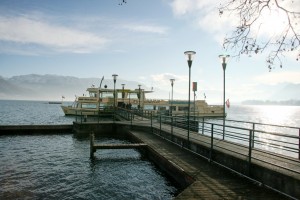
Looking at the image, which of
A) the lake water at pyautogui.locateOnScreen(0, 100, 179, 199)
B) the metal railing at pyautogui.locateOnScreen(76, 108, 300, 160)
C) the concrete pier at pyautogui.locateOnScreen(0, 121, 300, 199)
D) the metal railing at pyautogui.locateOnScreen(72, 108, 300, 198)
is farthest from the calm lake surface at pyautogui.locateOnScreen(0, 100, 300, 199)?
the metal railing at pyautogui.locateOnScreen(76, 108, 300, 160)

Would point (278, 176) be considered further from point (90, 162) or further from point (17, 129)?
point (17, 129)

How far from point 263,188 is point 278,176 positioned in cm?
66

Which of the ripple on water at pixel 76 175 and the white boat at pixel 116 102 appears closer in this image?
the ripple on water at pixel 76 175

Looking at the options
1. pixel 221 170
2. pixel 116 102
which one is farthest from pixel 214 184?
pixel 116 102

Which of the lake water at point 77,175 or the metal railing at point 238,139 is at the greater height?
the metal railing at point 238,139

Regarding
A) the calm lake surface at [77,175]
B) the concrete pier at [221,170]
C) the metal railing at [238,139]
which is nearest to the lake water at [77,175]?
the calm lake surface at [77,175]

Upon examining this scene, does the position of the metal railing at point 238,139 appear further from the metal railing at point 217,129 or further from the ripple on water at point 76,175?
the ripple on water at point 76,175

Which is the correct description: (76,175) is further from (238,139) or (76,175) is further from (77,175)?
(238,139)

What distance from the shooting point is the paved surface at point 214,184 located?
7887 mm

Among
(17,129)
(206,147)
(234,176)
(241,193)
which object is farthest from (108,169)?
(17,129)

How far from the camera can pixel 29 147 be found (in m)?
20.8

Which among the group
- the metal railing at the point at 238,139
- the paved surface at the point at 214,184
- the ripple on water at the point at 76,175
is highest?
the metal railing at the point at 238,139

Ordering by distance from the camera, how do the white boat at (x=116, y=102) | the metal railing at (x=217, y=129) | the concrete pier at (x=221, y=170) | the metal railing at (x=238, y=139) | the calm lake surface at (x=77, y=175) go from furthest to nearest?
the white boat at (x=116, y=102), the calm lake surface at (x=77, y=175), the metal railing at (x=217, y=129), the metal railing at (x=238, y=139), the concrete pier at (x=221, y=170)

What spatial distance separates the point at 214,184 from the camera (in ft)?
29.2
